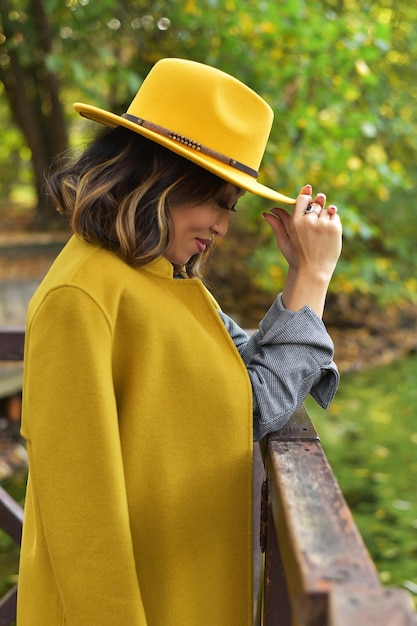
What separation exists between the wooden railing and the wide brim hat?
0.53 metres

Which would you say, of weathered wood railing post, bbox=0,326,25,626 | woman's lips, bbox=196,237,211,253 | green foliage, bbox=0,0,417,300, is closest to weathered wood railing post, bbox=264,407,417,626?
woman's lips, bbox=196,237,211,253

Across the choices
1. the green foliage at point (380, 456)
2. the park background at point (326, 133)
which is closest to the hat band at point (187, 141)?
the park background at point (326, 133)

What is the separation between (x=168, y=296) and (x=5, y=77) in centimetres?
878

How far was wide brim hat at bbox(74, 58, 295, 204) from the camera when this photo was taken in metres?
1.65

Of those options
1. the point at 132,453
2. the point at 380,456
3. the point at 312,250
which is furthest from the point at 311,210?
the point at 380,456

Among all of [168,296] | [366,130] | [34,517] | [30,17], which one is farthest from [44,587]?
[30,17]

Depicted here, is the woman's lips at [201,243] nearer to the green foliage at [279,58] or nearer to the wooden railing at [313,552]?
the wooden railing at [313,552]

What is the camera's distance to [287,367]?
1.67 meters

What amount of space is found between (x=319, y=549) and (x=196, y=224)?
2.57 ft

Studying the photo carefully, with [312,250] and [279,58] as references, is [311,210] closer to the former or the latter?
[312,250]

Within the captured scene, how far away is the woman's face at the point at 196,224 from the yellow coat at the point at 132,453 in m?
0.07

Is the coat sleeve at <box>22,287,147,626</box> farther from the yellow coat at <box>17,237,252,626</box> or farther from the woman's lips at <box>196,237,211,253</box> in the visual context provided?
the woman's lips at <box>196,237,211,253</box>

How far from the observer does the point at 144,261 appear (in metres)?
1.59

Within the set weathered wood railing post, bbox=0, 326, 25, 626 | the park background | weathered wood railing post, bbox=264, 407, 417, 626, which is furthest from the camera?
the park background
